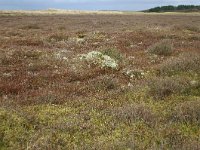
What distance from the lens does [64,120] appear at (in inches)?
375

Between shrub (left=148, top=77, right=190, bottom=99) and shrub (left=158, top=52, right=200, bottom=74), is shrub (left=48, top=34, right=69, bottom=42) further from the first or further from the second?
shrub (left=148, top=77, right=190, bottom=99)

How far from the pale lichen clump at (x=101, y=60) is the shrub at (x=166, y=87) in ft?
12.6

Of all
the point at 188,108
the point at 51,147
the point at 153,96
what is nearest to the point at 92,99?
the point at 153,96

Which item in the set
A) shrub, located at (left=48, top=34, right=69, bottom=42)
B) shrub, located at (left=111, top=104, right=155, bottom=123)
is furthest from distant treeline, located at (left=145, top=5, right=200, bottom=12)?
shrub, located at (left=111, top=104, right=155, bottom=123)

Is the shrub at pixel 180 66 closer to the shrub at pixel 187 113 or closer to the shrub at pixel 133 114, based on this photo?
the shrub at pixel 187 113

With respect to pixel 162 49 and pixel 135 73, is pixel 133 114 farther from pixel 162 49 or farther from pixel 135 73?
pixel 162 49

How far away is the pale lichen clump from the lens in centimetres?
1661

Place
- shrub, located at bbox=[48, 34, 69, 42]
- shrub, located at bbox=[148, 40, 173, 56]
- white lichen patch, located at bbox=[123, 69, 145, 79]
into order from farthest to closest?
shrub, located at bbox=[48, 34, 69, 42] < shrub, located at bbox=[148, 40, 173, 56] < white lichen patch, located at bbox=[123, 69, 145, 79]

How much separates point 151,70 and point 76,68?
3.11 metres

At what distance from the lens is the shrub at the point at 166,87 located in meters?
12.0

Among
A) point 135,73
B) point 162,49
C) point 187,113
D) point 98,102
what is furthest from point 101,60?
point 187,113

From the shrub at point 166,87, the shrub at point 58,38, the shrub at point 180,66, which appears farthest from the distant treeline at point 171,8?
the shrub at point 166,87

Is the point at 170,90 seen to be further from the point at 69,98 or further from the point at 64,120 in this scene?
the point at 64,120

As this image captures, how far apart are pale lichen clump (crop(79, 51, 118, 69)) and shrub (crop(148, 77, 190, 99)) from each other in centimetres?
385
